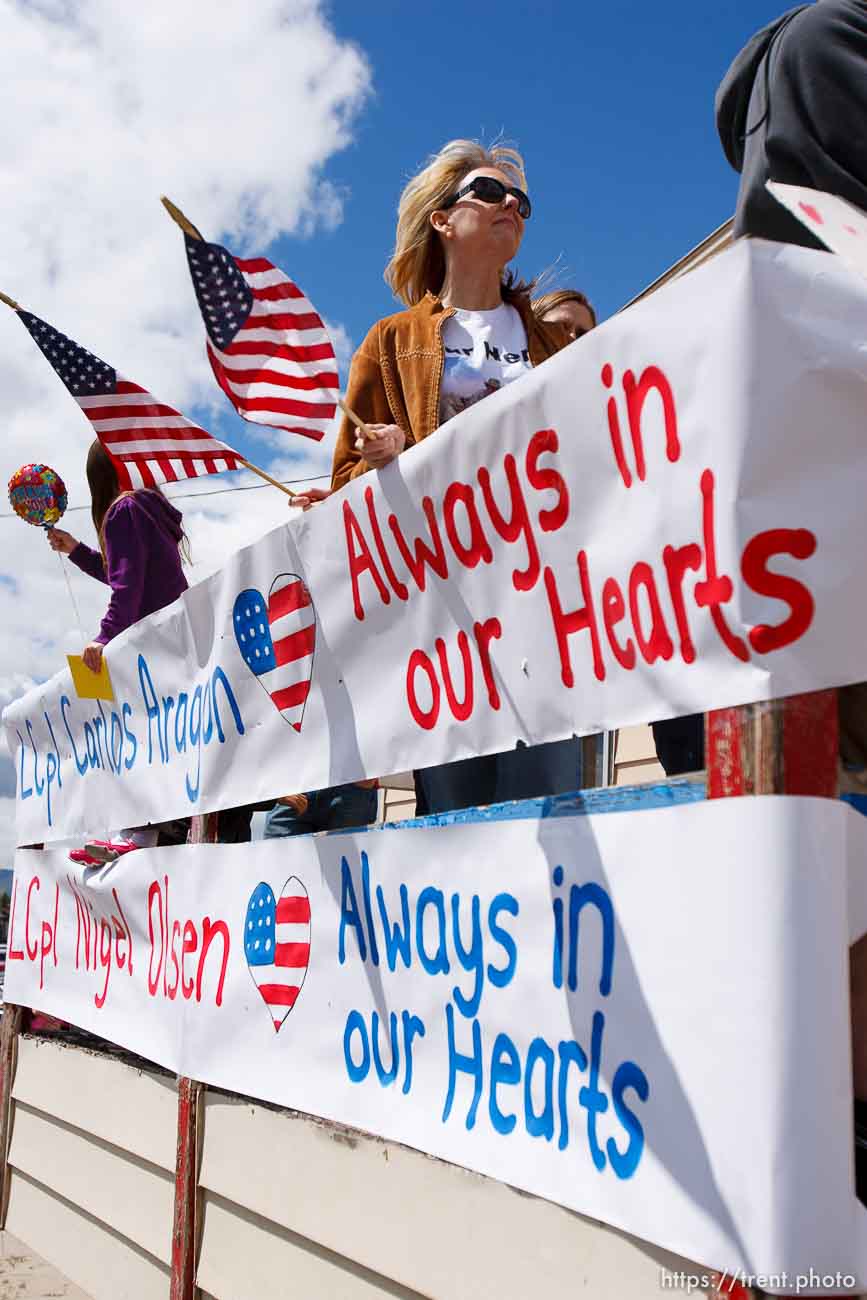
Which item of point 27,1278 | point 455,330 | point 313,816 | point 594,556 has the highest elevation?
point 455,330

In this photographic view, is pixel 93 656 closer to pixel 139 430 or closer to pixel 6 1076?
pixel 139 430

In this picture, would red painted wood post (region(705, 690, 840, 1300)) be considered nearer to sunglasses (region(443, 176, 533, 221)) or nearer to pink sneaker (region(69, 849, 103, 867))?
sunglasses (region(443, 176, 533, 221))

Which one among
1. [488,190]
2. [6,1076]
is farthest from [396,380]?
[6,1076]

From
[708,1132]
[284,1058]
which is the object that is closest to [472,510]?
[708,1132]

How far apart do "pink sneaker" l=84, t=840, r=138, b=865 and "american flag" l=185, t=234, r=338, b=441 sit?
62.7 inches

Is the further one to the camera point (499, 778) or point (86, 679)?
point (86, 679)

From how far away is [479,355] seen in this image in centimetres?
261

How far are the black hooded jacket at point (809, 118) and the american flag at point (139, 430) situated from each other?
5.56 feet

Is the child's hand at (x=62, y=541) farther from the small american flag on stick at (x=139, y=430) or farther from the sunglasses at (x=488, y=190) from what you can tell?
the sunglasses at (x=488, y=190)

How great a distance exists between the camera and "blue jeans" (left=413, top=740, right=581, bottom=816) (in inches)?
88.7

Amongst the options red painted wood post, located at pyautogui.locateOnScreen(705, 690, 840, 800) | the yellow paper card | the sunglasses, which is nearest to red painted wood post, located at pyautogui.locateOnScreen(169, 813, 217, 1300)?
the yellow paper card

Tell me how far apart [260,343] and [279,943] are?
1.24m

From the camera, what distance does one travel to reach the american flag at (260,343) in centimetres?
238

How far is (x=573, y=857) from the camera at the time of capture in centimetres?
161
